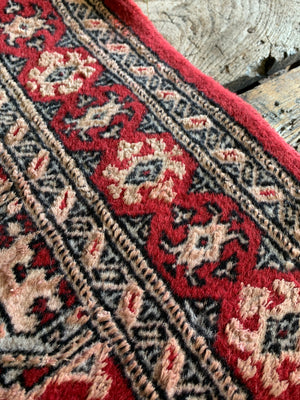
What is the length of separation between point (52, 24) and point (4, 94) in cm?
29

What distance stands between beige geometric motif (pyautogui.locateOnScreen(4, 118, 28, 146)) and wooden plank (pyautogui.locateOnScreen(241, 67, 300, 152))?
500 mm

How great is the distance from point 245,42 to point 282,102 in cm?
23

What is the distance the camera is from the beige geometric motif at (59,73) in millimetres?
912

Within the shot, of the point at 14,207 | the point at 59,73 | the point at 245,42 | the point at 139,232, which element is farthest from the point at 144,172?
the point at 245,42

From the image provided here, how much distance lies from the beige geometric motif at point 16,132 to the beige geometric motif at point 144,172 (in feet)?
0.66

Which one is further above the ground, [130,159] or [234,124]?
[234,124]

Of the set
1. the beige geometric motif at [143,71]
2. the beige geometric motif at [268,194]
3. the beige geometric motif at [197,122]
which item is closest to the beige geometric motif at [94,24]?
the beige geometric motif at [143,71]

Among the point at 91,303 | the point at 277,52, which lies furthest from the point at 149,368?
the point at 277,52

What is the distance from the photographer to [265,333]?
580 millimetres

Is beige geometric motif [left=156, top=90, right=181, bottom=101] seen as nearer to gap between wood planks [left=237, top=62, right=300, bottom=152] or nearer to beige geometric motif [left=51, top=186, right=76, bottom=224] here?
gap between wood planks [left=237, top=62, right=300, bottom=152]

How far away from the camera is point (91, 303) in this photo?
60cm

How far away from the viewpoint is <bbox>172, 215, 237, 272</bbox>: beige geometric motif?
653 mm

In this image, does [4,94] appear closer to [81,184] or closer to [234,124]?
[81,184]

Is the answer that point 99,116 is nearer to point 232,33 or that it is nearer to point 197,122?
point 197,122
